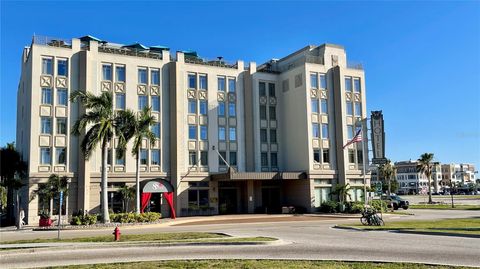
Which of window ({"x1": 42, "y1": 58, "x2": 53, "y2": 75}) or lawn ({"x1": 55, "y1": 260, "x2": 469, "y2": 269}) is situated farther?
window ({"x1": 42, "y1": 58, "x2": 53, "y2": 75})

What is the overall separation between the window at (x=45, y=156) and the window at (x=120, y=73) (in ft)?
32.0

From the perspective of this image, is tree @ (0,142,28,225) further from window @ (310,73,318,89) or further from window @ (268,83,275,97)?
window @ (310,73,318,89)

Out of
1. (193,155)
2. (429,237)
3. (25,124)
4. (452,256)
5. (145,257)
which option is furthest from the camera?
(193,155)

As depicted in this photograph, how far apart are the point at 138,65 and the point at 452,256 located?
3904 centimetres

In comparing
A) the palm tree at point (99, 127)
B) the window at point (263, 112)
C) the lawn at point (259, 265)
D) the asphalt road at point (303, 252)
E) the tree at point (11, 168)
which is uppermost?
the window at point (263, 112)

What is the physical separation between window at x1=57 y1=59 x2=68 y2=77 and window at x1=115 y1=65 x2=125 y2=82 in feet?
15.9

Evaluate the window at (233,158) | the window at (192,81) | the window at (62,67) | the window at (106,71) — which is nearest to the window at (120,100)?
the window at (106,71)

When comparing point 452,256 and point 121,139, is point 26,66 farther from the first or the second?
point 452,256

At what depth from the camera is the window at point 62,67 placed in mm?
44156

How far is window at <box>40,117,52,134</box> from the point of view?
43.0m

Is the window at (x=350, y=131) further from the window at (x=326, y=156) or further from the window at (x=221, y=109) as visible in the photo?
the window at (x=221, y=109)

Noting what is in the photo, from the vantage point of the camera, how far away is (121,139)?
1410 inches

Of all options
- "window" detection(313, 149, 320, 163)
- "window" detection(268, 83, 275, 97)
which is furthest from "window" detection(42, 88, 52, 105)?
"window" detection(313, 149, 320, 163)

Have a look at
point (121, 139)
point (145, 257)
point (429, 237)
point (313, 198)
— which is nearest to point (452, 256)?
point (429, 237)
